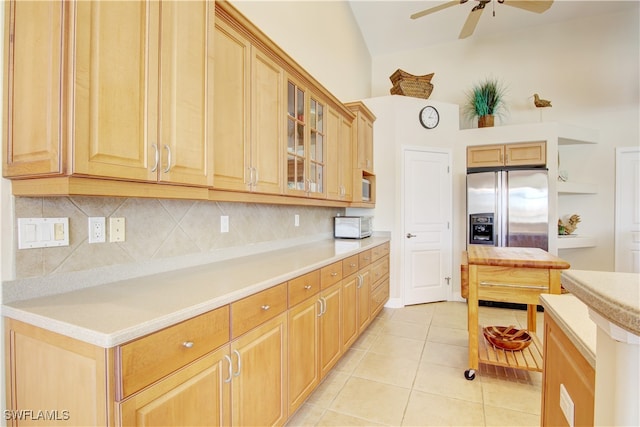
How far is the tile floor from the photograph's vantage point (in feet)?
6.34

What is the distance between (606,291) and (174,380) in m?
1.14

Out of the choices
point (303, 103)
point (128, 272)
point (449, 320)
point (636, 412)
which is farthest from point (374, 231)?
point (636, 412)

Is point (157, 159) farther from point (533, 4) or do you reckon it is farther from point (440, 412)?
point (533, 4)

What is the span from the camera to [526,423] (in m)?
1.88

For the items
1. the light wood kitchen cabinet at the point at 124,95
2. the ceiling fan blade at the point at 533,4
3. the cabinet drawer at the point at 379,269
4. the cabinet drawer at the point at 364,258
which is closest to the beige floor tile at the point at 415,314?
the cabinet drawer at the point at 379,269

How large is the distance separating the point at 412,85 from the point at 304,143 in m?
2.52

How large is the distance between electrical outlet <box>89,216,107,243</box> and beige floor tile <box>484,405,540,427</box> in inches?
92.3

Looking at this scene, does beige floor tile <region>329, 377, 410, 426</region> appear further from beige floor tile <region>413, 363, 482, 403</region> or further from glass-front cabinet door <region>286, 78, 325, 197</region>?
glass-front cabinet door <region>286, 78, 325, 197</region>

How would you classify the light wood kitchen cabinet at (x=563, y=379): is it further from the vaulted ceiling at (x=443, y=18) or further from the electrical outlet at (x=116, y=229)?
the vaulted ceiling at (x=443, y=18)

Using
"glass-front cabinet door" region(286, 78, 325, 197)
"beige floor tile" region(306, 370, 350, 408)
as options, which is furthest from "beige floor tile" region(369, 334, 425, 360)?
"glass-front cabinet door" region(286, 78, 325, 197)

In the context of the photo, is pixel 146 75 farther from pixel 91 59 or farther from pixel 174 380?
pixel 174 380

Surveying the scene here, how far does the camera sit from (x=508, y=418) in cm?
193

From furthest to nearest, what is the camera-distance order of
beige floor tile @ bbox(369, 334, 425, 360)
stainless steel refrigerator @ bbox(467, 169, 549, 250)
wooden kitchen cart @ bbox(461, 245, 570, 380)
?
1. stainless steel refrigerator @ bbox(467, 169, 549, 250)
2. beige floor tile @ bbox(369, 334, 425, 360)
3. wooden kitchen cart @ bbox(461, 245, 570, 380)

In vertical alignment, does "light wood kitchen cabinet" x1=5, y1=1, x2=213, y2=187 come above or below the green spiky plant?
below
